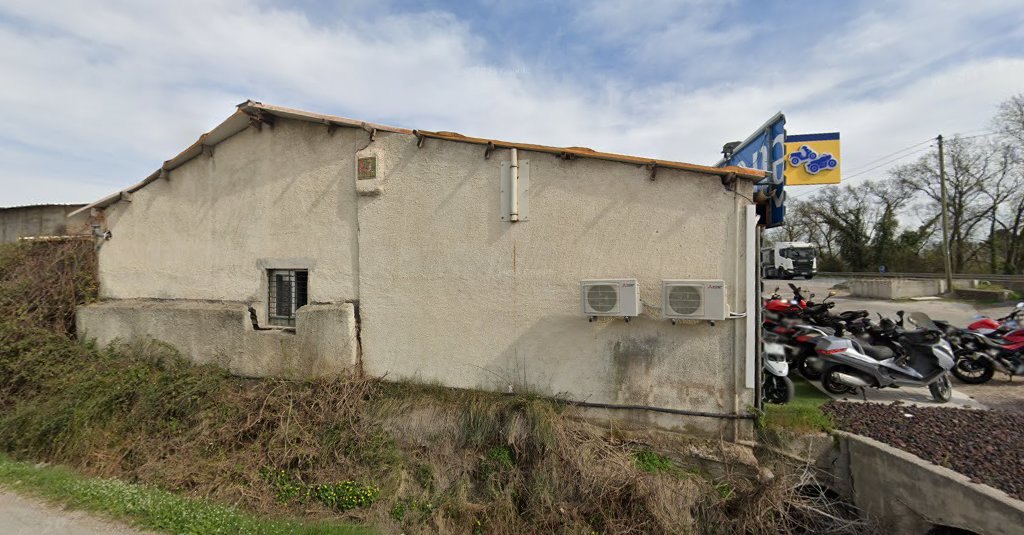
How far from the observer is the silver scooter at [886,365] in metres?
5.79

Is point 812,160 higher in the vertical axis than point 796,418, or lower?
higher

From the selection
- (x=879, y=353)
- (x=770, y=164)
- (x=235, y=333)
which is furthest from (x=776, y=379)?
(x=235, y=333)

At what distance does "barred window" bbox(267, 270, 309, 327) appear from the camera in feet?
20.9

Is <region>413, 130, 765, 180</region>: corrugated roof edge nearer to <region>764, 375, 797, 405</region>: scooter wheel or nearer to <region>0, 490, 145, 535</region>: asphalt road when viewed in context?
<region>764, 375, 797, 405</region>: scooter wheel

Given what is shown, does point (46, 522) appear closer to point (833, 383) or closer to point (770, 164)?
point (770, 164)

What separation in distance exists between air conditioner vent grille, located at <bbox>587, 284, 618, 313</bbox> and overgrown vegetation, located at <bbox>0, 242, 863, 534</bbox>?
1305 mm

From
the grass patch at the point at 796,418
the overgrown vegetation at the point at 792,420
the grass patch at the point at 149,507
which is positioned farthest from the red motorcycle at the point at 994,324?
the grass patch at the point at 149,507

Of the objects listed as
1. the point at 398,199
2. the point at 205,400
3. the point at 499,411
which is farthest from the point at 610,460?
the point at 205,400

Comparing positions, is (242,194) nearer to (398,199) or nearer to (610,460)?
(398,199)

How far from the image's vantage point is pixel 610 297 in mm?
4750

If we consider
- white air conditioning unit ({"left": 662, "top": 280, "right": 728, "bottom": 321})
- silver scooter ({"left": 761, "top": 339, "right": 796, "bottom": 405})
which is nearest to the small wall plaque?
white air conditioning unit ({"left": 662, "top": 280, "right": 728, "bottom": 321})

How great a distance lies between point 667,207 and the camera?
15.8ft

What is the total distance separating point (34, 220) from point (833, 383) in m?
16.6

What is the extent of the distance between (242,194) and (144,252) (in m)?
2.40
